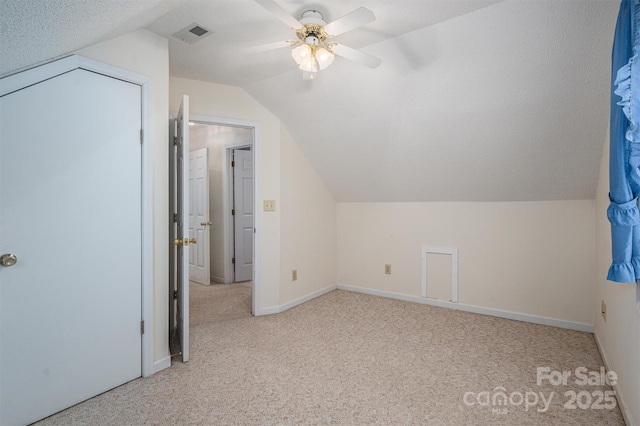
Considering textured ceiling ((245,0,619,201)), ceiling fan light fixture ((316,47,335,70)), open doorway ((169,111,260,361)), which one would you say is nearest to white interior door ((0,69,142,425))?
ceiling fan light fixture ((316,47,335,70))

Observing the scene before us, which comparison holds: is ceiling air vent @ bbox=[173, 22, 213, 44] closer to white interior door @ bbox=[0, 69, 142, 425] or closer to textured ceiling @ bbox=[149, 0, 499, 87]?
textured ceiling @ bbox=[149, 0, 499, 87]

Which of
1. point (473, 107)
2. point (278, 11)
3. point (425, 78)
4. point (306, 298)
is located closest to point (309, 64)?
point (278, 11)

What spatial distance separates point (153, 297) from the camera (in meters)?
2.25

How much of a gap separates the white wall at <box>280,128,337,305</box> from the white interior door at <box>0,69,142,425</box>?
165cm

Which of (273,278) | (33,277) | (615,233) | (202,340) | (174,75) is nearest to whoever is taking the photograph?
(615,233)

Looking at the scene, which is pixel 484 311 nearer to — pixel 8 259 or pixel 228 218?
pixel 228 218

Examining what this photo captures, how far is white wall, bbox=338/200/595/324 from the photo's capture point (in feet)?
9.82

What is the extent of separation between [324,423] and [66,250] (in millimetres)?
1686

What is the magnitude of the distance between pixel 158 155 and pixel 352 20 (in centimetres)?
151

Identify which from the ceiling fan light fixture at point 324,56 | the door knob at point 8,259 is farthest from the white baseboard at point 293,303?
the ceiling fan light fixture at point 324,56

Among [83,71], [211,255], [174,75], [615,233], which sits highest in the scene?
[174,75]

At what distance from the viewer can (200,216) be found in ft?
15.8

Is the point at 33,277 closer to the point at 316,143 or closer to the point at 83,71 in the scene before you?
the point at 83,71

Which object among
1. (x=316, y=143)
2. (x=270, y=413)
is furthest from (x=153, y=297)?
(x=316, y=143)
